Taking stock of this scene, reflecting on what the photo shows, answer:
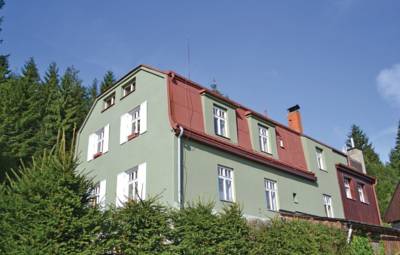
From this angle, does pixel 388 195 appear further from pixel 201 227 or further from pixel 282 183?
pixel 201 227

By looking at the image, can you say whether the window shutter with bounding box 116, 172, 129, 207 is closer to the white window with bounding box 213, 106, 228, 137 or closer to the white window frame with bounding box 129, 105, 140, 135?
the white window frame with bounding box 129, 105, 140, 135

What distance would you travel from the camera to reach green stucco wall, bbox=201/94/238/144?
17516 millimetres

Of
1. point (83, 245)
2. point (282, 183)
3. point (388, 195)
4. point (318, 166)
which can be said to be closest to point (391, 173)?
point (388, 195)

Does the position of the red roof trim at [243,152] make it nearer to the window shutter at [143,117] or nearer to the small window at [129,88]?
the window shutter at [143,117]

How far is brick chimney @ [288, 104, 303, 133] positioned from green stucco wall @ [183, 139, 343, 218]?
459 cm

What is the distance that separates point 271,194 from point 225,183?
11.2ft

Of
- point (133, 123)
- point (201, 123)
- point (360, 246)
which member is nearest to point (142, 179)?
point (133, 123)

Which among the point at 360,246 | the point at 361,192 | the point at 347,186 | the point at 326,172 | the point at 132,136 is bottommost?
the point at 360,246

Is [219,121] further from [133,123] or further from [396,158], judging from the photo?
[396,158]

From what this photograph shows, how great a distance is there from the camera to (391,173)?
57562 millimetres

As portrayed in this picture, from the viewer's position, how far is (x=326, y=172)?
79.9 ft

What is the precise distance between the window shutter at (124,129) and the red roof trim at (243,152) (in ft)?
13.0

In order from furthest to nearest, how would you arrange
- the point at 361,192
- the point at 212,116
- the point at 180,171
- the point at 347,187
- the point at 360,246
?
the point at 361,192 → the point at 347,187 → the point at 212,116 → the point at 360,246 → the point at 180,171

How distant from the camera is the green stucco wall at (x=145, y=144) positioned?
1524 centimetres
